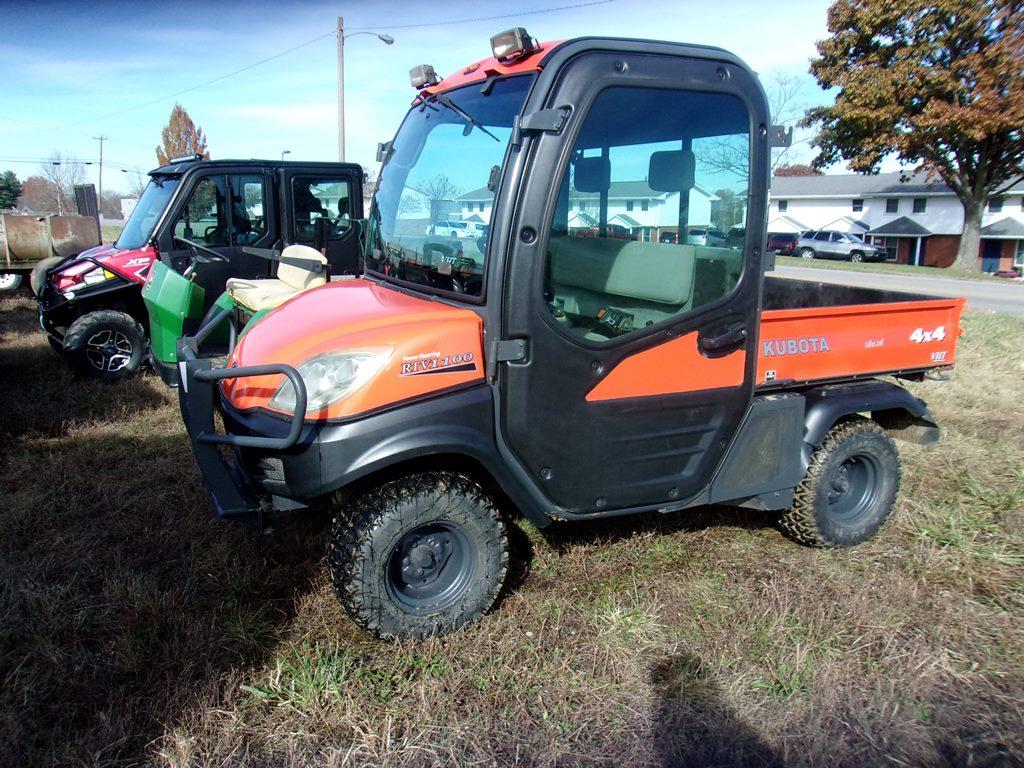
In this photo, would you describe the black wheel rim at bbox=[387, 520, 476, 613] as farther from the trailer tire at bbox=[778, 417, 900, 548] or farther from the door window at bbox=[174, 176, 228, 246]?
the door window at bbox=[174, 176, 228, 246]

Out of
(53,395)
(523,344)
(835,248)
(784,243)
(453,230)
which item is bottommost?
(53,395)

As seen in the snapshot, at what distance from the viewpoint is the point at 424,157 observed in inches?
132

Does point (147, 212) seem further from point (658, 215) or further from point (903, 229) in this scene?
point (903, 229)

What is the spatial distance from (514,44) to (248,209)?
5.36 meters

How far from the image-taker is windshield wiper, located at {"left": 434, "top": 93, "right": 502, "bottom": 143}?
3005mm

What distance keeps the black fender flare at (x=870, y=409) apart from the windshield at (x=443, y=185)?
1904 millimetres

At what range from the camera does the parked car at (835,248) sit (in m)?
36.3

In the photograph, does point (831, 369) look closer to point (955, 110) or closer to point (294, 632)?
point (294, 632)

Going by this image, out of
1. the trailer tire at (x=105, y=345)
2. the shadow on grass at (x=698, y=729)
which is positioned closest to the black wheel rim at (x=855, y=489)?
the shadow on grass at (x=698, y=729)

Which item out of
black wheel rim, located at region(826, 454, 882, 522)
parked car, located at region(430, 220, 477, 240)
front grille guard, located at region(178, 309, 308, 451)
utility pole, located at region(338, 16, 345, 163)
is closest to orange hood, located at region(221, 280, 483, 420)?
front grille guard, located at region(178, 309, 308, 451)

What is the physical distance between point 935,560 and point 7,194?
162 ft

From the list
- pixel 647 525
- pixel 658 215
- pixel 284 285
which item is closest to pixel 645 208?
pixel 658 215

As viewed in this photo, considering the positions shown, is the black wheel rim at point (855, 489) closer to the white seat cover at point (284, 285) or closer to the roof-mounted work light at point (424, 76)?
the roof-mounted work light at point (424, 76)

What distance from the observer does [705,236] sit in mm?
3201
